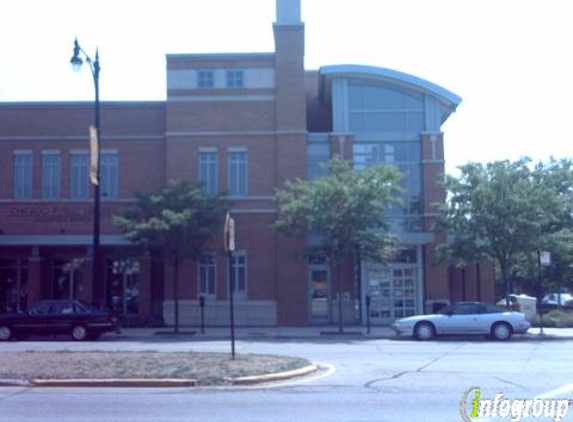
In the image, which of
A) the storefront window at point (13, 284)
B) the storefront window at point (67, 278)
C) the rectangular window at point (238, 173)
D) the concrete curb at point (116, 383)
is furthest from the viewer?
the storefront window at point (13, 284)

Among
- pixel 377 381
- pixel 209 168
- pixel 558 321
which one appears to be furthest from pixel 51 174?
pixel 377 381

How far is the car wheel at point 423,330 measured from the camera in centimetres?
2555

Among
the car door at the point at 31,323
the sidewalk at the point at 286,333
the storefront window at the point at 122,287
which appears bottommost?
the sidewalk at the point at 286,333

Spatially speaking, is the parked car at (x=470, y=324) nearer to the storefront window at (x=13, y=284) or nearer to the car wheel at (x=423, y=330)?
the car wheel at (x=423, y=330)

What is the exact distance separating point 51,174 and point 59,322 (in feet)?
33.8

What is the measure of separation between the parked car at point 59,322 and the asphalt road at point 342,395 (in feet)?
33.8

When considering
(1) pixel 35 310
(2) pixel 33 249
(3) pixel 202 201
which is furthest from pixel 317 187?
(2) pixel 33 249

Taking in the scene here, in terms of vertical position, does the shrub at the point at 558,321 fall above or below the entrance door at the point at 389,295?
below

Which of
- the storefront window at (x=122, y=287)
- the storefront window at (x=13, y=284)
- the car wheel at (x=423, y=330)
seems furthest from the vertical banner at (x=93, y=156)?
the car wheel at (x=423, y=330)

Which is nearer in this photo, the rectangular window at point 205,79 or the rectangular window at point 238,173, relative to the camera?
the rectangular window at point 238,173

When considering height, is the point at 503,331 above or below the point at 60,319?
below

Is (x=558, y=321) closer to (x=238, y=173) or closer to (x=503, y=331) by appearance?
(x=503, y=331)

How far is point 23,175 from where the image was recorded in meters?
34.0

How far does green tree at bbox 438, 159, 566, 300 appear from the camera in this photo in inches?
1110
